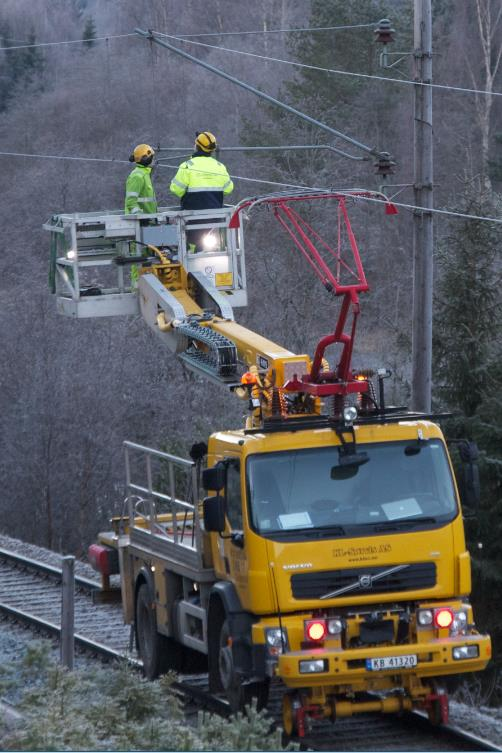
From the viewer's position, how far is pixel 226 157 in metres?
46.0

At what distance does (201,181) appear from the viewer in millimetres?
13930

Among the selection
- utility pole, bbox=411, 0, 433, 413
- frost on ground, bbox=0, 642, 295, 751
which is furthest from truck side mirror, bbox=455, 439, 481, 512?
utility pole, bbox=411, 0, 433, 413

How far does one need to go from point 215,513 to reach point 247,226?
28741 mm

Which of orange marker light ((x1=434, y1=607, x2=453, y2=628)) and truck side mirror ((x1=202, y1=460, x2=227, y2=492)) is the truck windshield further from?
orange marker light ((x1=434, y1=607, x2=453, y2=628))

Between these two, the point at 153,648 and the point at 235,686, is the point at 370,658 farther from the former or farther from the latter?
the point at 153,648

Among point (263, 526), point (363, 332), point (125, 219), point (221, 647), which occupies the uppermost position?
point (125, 219)

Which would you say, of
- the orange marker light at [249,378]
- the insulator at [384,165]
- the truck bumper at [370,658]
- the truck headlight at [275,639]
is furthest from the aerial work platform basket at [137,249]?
the truck bumper at [370,658]

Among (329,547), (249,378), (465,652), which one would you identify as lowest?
(465,652)

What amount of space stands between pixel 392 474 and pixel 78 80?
164 feet

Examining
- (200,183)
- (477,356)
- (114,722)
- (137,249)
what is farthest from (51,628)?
(477,356)

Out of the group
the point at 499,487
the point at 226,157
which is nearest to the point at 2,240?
the point at 226,157

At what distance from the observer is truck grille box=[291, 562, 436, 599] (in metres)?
9.71

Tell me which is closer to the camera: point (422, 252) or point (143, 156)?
point (143, 156)

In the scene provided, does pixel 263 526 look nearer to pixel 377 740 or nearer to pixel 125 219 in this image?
pixel 377 740
